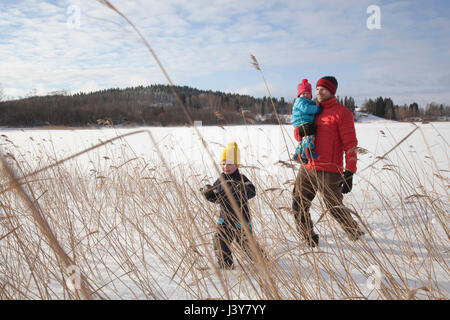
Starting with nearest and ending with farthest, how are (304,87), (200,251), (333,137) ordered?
(200,251) → (333,137) → (304,87)

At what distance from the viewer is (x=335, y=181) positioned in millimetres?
2396

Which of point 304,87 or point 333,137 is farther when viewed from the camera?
point 304,87

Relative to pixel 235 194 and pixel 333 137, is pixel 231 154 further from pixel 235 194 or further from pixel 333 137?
pixel 333 137

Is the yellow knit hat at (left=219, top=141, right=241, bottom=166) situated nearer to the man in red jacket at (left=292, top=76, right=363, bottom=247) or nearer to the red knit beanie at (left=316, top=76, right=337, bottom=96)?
the man in red jacket at (left=292, top=76, right=363, bottom=247)

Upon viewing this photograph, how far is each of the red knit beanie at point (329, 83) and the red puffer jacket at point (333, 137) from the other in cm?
9

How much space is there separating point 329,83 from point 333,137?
1.81 ft

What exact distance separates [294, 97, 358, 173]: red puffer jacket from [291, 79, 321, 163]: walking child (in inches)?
2.4

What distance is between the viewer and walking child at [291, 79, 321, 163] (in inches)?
94.9

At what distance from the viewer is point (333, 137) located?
238cm

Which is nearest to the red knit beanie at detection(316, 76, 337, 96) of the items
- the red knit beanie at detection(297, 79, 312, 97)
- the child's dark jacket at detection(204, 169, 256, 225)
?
the red knit beanie at detection(297, 79, 312, 97)

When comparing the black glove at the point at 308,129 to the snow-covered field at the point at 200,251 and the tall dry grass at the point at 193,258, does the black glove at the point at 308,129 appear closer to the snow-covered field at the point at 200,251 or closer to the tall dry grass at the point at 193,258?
the snow-covered field at the point at 200,251

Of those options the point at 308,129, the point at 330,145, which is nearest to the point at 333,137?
the point at 330,145

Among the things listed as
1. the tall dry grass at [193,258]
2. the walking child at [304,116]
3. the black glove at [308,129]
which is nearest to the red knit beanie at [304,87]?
the walking child at [304,116]
